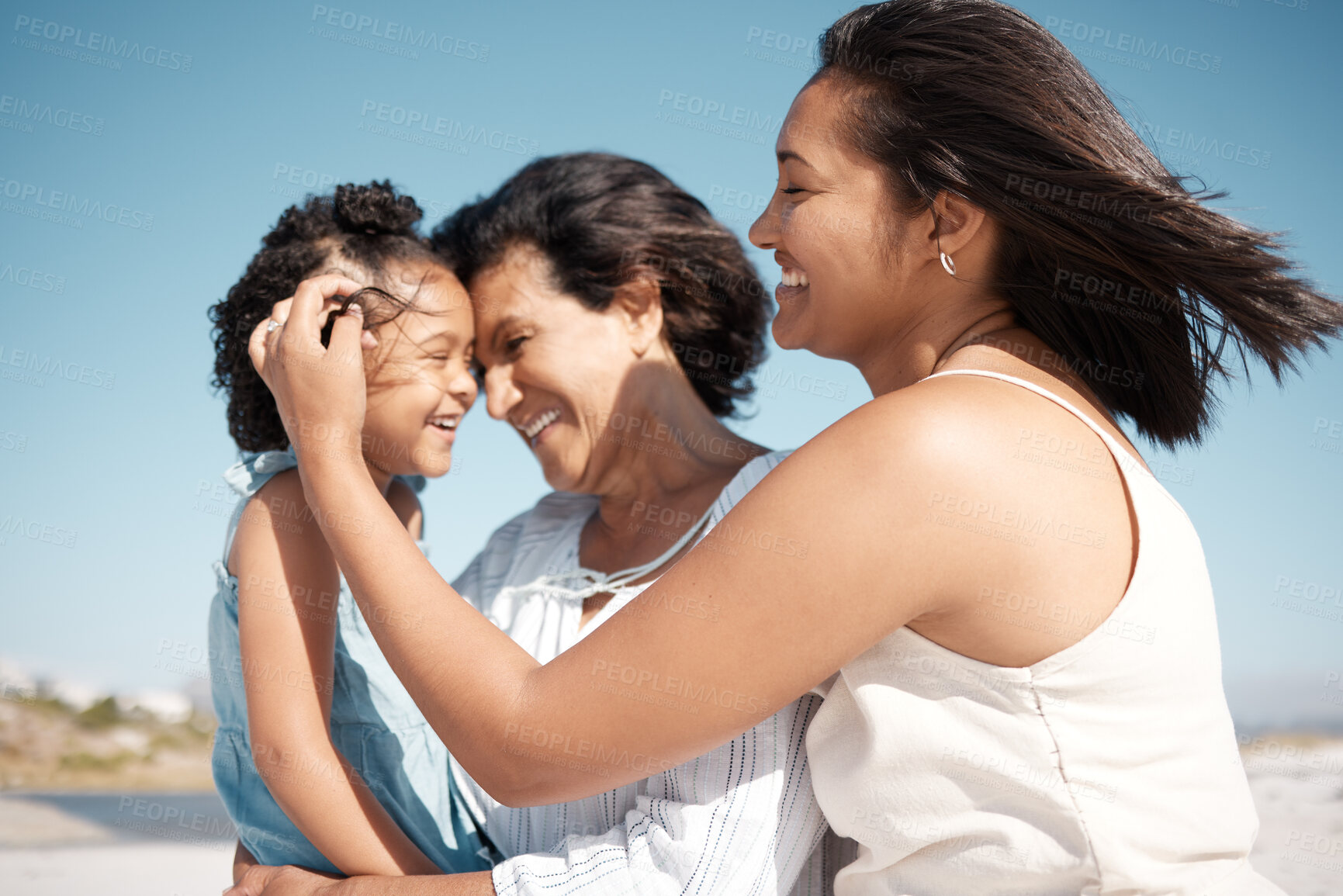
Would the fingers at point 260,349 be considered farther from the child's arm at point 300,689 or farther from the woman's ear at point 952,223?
the woman's ear at point 952,223

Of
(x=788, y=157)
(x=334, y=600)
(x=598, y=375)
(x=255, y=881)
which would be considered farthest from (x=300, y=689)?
(x=788, y=157)

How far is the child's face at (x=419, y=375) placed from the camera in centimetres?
255

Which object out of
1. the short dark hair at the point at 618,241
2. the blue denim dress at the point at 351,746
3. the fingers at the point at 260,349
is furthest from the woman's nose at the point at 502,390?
the fingers at the point at 260,349

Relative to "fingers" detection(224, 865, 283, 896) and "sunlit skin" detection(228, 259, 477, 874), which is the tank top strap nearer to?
"sunlit skin" detection(228, 259, 477, 874)

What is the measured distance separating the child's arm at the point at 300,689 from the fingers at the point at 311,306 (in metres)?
0.49

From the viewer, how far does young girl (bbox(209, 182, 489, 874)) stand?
194 centimetres

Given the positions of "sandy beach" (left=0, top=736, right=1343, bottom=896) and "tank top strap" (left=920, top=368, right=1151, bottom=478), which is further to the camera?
"sandy beach" (left=0, top=736, right=1343, bottom=896)

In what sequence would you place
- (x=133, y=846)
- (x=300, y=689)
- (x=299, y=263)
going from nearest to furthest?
1. (x=300, y=689)
2. (x=299, y=263)
3. (x=133, y=846)

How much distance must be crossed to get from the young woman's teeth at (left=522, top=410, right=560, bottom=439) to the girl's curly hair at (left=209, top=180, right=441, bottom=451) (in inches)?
21.5

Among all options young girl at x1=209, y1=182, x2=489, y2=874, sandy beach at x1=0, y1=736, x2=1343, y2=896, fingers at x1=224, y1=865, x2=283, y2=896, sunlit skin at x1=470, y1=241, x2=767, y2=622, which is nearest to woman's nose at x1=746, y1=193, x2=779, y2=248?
sunlit skin at x1=470, y1=241, x2=767, y2=622

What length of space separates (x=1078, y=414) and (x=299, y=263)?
2.15 meters

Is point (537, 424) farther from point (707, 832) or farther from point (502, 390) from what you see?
point (707, 832)

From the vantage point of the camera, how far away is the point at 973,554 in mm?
1251

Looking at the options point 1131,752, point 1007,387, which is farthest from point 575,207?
point 1131,752
